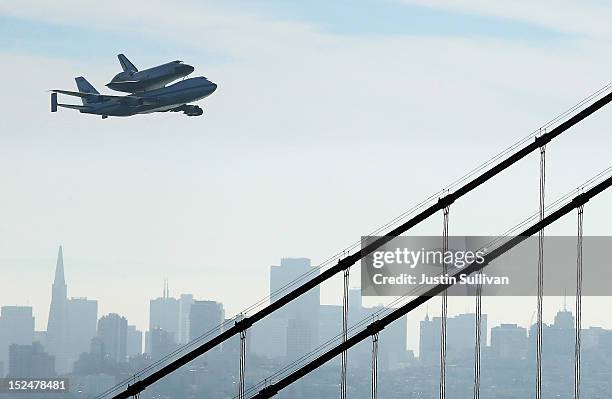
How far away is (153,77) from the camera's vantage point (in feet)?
566

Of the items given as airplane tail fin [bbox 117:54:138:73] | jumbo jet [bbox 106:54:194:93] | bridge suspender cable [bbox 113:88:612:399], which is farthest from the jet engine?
bridge suspender cable [bbox 113:88:612:399]

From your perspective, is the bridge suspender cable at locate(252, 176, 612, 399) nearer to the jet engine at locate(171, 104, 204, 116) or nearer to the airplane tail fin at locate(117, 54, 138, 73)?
the jet engine at locate(171, 104, 204, 116)

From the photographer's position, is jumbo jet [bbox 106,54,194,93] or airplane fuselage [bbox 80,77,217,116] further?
jumbo jet [bbox 106,54,194,93]

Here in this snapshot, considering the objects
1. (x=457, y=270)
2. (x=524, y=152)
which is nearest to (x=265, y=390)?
(x=457, y=270)

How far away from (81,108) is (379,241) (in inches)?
3643

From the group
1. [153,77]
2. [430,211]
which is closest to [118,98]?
[153,77]

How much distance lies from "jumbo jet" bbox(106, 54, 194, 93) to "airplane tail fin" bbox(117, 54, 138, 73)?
20.8 ft

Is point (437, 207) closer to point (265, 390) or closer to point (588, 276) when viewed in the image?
point (265, 390)

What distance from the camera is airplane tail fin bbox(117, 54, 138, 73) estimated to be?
610ft

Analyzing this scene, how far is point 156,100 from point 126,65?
24854 mm

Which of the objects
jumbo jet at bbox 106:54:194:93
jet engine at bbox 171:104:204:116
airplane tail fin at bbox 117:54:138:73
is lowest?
jet engine at bbox 171:104:204:116

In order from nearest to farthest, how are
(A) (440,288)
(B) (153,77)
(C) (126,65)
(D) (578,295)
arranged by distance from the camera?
(D) (578,295) < (A) (440,288) < (B) (153,77) < (C) (126,65)

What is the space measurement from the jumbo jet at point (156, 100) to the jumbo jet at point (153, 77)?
6.00ft

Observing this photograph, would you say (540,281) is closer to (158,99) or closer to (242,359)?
(242,359)
